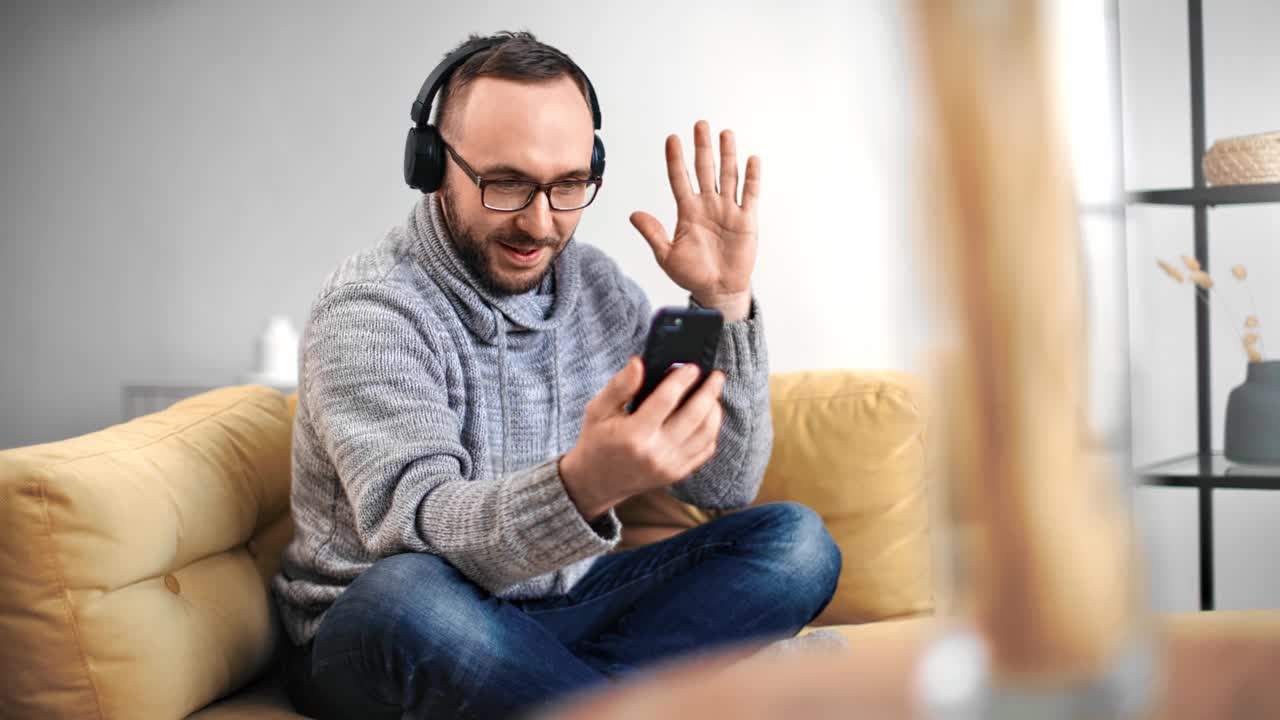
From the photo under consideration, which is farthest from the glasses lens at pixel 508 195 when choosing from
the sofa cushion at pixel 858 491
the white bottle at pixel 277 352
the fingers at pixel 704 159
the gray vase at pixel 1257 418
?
the white bottle at pixel 277 352

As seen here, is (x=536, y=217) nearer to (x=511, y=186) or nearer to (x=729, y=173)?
(x=511, y=186)

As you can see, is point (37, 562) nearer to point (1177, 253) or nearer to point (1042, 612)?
point (1042, 612)

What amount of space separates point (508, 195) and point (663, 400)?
489 mm

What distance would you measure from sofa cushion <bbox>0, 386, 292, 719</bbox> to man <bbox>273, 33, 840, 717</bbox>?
90 mm

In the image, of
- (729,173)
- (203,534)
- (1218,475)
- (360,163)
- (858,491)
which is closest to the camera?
(203,534)

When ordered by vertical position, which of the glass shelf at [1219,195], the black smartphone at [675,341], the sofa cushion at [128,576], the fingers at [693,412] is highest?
the glass shelf at [1219,195]

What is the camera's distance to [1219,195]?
1779 mm

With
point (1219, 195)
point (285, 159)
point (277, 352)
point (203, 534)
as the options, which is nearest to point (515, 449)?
point (203, 534)

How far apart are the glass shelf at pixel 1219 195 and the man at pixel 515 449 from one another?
0.83m

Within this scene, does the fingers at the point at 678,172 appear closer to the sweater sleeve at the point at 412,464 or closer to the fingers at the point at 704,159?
the fingers at the point at 704,159

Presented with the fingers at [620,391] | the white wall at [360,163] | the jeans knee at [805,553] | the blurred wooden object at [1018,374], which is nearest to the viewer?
the blurred wooden object at [1018,374]

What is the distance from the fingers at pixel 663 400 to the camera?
37.8 inches

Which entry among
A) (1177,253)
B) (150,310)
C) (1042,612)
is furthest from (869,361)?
(1042,612)

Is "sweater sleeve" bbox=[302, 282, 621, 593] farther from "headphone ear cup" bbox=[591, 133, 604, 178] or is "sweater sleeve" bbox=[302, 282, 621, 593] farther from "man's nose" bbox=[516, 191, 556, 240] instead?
"headphone ear cup" bbox=[591, 133, 604, 178]
